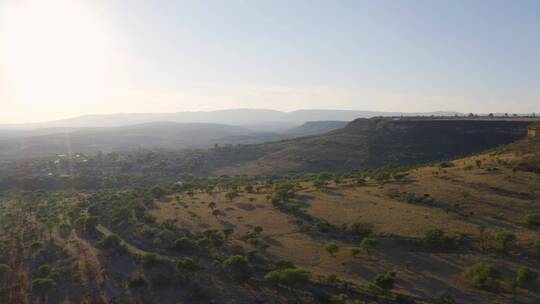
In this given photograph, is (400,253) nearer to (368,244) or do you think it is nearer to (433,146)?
(368,244)

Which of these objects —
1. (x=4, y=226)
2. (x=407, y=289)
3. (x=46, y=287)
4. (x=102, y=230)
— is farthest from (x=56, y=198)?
(x=407, y=289)

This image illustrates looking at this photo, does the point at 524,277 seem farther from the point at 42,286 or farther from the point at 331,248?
the point at 42,286

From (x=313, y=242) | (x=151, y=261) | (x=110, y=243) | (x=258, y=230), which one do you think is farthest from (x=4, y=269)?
(x=313, y=242)

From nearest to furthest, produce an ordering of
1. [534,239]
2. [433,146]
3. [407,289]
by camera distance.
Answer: [407,289] < [534,239] < [433,146]

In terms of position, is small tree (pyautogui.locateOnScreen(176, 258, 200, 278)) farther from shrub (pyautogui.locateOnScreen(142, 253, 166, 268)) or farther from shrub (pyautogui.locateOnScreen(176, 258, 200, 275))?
shrub (pyautogui.locateOnScreen(142, 253, 166, 268))

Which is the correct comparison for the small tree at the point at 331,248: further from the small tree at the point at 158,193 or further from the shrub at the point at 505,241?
the small tree at the point at 158,193

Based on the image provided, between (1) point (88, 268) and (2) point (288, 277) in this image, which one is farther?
(1) point (88, 268)

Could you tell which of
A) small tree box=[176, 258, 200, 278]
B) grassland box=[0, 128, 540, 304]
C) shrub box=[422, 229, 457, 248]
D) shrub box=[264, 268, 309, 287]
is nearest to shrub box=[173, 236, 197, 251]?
grassland box=[0, 128, 540, 304]
